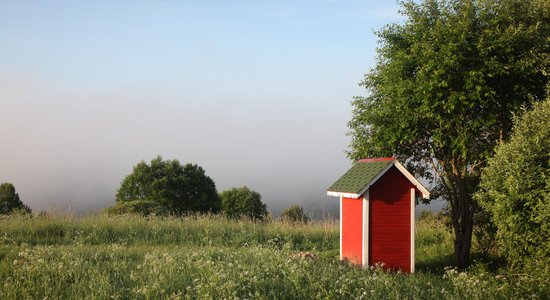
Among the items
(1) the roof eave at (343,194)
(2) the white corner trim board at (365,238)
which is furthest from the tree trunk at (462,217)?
(2) the white corner trim board at (365,238)

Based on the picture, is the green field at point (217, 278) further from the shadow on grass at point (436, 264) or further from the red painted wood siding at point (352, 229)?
the red painted wood siding at point (352, 229)

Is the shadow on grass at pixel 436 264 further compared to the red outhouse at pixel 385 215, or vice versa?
the shadow on grass at pixel 436 264

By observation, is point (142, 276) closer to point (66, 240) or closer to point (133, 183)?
point (66, 240)

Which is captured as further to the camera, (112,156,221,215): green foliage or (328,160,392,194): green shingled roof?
(112,156,221,215): green foliage

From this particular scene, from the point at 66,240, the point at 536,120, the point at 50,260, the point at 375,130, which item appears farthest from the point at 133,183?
the point at 536,120

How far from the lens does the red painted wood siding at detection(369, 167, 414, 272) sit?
1670 cm

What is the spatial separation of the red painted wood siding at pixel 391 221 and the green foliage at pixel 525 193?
8.12 ft

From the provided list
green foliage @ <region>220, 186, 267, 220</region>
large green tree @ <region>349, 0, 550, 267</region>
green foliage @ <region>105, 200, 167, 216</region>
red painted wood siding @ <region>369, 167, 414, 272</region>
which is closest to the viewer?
red painted wood siding @ <region>369, 167, 414, 272</region>

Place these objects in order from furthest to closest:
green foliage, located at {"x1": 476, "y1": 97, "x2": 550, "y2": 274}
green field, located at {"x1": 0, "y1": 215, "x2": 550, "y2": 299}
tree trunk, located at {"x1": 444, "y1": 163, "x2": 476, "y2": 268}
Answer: tree trunk, located at {"x1": 444, "y1": 163, "x2": 476, "y2": 268} → green foliage, located at {"x1": 476, "y1": 97, "x2": 550, "y2": 274} → green field, located at {"x1": 0, "y1": 215, "x2": 550, "y2": 299}

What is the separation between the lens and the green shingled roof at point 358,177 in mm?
16608

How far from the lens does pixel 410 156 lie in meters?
21.5

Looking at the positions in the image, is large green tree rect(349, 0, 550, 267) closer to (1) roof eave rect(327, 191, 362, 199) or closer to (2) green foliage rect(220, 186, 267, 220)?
(1) roof eave rect(327, 191, 362, 199)

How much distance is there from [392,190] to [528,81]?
267 inches

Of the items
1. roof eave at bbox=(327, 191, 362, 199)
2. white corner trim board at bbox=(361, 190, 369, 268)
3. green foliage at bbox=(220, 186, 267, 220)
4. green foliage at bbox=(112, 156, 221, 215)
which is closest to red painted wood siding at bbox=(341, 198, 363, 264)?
white corner trim board at bbox=(361, 190, 369, 268)
